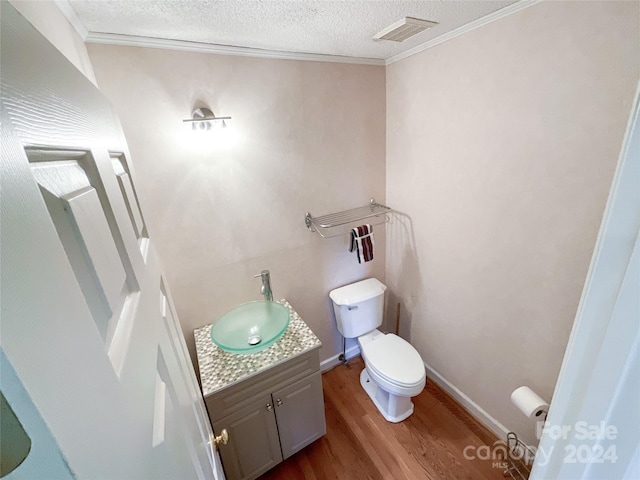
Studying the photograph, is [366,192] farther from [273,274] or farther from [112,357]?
[112,357]

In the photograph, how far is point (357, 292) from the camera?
1.99 m

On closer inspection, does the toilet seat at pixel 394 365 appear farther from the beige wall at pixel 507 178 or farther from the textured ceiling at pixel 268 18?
the textured ceiling at pixel 268 18

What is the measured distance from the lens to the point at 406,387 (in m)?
1.57

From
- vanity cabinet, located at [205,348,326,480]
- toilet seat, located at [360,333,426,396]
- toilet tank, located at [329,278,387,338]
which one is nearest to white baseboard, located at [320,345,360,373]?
toilet tank, located at [329,278,387,338]

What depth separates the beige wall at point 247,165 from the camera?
4.10 ft

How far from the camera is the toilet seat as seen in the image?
1.58 metres

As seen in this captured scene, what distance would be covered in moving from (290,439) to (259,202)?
4.59 feet

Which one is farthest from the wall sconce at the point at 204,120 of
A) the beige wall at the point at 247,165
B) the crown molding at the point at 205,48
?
the crown molding at the point at 205,48

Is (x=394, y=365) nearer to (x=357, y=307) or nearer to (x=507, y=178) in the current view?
(x=357, y=307)

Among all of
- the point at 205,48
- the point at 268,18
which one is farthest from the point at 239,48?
the point at 268,18

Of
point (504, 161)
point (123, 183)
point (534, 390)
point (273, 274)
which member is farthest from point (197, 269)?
point (534, 390)

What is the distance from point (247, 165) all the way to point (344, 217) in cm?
75

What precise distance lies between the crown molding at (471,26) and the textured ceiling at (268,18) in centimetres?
3

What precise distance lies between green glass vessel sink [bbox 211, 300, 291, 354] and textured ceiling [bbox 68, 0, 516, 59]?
138 cm
